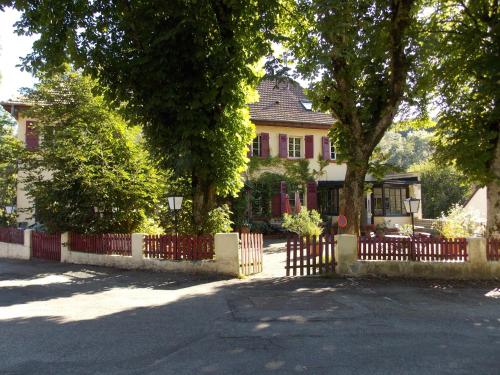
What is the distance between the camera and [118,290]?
997 cm

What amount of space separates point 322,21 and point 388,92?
370cm

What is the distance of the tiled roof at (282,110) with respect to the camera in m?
26.3

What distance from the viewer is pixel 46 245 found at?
54.7 ft

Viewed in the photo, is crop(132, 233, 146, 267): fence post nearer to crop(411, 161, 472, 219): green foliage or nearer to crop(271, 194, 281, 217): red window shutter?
crop(271, 194, 281, 217): red window shutter

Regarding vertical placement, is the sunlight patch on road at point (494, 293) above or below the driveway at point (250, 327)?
below

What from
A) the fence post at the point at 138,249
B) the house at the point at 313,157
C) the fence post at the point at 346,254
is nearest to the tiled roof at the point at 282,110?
the house at the point at 313,157

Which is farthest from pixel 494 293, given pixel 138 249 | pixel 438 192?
pixel 438 192

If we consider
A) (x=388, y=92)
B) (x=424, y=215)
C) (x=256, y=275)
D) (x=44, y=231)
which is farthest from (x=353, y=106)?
(x=424, y=215)

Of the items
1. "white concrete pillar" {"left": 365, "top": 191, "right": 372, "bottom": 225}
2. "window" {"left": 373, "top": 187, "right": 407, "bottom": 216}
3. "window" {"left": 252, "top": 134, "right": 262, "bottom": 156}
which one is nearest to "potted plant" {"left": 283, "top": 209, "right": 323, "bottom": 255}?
"window" {"left": 252, "top": 134, "right": 262, "bottom": 156}

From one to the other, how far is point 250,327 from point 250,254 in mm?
5370

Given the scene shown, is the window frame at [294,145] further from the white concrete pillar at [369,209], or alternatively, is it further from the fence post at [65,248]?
the fence post at [65,248]

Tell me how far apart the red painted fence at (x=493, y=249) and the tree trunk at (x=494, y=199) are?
3.74 feet

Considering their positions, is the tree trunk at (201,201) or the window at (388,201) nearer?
the tree trunk at (201,201)

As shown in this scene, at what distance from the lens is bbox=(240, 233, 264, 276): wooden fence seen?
11641mm
